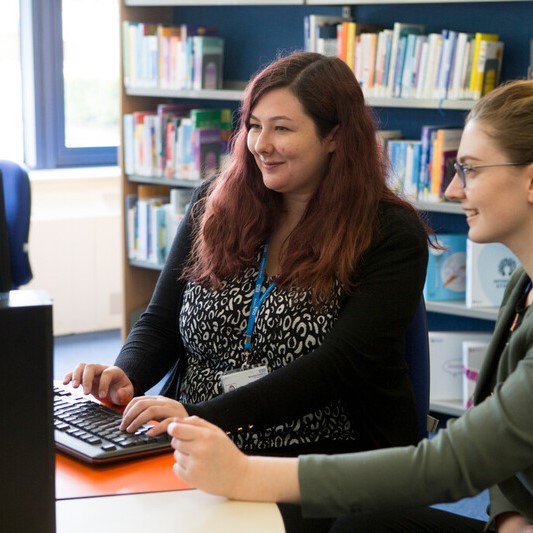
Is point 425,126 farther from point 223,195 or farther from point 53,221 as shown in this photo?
point 53,221

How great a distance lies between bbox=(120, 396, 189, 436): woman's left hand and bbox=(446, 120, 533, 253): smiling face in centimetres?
56

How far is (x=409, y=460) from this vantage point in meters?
1.25

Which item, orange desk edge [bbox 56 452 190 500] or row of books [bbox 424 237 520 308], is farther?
row of books [bbox 424 237 520 308]

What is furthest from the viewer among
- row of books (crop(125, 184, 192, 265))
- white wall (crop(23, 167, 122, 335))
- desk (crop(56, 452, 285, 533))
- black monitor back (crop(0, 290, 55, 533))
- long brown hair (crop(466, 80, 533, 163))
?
white wall (crop(23, 167, 122, 335))

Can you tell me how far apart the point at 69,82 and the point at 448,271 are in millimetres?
2752

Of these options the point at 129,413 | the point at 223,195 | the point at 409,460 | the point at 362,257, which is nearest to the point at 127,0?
the point at 223,195

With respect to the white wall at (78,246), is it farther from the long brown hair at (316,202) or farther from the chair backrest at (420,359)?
the chair backrest at (420,359)

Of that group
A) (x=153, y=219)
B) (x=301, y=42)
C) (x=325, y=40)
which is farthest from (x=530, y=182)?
(x=153, y=219)

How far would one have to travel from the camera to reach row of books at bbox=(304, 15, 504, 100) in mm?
3379

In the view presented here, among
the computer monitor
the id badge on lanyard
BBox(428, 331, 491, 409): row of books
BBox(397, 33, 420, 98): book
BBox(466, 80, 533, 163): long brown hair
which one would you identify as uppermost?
BBox(397, 33, 420, 98): book

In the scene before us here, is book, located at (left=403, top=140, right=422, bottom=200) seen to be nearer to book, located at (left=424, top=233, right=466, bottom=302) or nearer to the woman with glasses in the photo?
book, located at (left=424, top=233, right=466, bottom=302)

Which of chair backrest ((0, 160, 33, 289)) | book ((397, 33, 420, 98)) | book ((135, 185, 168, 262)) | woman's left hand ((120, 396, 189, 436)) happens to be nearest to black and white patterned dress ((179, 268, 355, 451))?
woman's left hand ((120, 396, 189, 436))

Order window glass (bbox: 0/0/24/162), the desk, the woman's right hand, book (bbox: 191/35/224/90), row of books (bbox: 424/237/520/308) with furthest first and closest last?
window glass (bbox: 0/0/24/162) < book (bbox: 191/35/224/90) < row of books (bbox: 424/237/520/308) < the woman's right hand < the desk

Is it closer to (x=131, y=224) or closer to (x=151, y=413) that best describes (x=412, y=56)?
(x=131, y=224)
